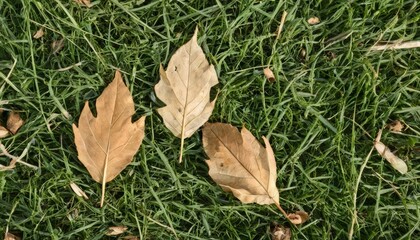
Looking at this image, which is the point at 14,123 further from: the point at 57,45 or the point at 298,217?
the point at 298,217

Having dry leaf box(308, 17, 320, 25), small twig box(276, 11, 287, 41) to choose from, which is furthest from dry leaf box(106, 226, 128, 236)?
dry leaf box(308, 17, 320, 25)

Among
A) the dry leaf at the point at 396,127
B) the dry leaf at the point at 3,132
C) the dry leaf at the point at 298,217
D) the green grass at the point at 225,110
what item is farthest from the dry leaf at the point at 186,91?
the dry leaf at the point at 396,127

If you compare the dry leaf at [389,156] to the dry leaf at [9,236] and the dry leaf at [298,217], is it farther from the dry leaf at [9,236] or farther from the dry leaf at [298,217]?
the dry leaf at [9,236]

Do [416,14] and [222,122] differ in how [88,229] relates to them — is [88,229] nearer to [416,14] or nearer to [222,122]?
[222,122]

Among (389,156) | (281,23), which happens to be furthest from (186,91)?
(389,156)

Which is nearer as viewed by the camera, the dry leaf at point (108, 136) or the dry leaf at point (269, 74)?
the dry leaf at point (108, 136)

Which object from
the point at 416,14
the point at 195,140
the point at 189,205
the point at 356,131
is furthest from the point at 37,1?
the point at 416,14
